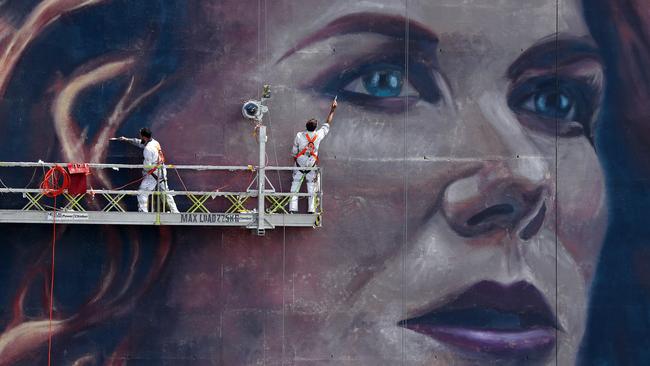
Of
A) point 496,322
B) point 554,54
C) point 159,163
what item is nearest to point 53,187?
point 159,163

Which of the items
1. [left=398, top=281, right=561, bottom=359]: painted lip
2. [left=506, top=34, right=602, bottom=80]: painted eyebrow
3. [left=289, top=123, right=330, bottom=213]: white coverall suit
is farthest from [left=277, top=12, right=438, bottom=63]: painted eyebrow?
[left=398, top=281, right=561, bottom=359]: painted lip

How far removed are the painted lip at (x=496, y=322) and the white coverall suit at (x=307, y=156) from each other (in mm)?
3171

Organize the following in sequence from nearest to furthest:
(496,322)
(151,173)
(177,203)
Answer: (151,173), (177,203), (496,322)

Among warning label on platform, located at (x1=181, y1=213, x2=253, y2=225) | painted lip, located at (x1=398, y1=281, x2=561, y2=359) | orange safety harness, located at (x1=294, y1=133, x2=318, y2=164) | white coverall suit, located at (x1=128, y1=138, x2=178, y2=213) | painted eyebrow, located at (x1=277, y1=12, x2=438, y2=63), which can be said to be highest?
painted eyebrow, located at (x1=277, y1=12, x2=438, y2=63)

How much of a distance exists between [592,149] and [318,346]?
6463 millimetres

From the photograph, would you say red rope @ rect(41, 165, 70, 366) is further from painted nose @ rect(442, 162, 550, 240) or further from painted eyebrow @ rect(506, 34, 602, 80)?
painted eyebrow @ rect(506, 34, 602, 80)

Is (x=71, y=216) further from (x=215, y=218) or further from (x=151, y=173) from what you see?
(x=215, y=218)

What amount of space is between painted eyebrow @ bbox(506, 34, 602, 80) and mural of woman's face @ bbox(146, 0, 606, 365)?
0.03m

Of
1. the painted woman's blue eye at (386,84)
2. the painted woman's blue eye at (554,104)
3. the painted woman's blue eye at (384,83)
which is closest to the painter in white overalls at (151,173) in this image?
the painted woman's blue eye at (386,84)

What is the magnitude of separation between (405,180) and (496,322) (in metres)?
3.22

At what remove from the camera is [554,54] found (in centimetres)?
1437

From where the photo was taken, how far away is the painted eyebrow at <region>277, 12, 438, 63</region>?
14.2m

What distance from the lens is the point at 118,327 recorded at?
546 inches

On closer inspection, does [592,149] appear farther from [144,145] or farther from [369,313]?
[144,145]
